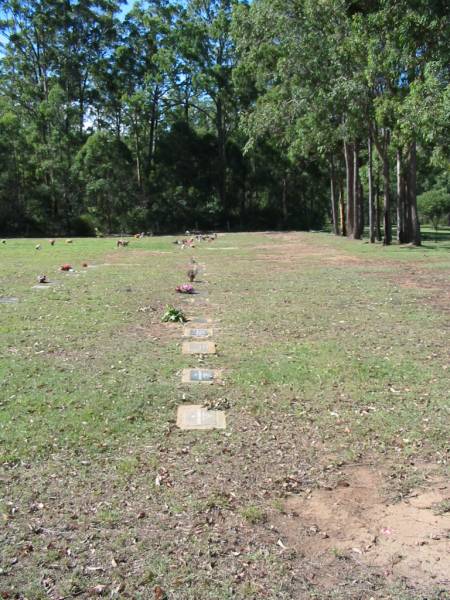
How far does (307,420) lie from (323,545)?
1407mm

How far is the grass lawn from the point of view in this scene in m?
2.30

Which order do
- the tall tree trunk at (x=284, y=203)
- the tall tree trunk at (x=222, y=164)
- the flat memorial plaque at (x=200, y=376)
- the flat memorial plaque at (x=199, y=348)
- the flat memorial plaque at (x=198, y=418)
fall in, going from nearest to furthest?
the flat memorial plaque at (x=198, y=418) < the flat memorial plaque at (x=200, y=376) < the flat memorial plaque at (x=199, y=348) < the tall tree trunk at (x=222, y=164) < the tall tree trunk at (x=284, y=203)

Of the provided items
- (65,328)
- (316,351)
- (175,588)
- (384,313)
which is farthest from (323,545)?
(384,313)

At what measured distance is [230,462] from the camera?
3258 mm

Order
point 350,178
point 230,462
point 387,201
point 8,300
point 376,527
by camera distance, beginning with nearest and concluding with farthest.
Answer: point 376,527 < point 230,462 < point 8,300 < point 387,201 < point 350,178

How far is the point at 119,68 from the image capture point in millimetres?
38500

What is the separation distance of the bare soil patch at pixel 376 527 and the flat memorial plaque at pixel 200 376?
181cm

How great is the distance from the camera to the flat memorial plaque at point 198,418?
3.75 m

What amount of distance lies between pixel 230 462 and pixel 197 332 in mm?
3237

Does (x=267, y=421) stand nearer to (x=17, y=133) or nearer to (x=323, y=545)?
(x=323, y=545)

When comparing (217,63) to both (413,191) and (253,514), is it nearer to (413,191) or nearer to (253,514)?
(413,191)

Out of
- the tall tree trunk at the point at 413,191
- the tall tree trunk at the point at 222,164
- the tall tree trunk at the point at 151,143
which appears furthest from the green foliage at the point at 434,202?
the tall tree trunk at the point at 413,191

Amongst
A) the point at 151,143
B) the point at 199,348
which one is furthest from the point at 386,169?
the point at 151,143

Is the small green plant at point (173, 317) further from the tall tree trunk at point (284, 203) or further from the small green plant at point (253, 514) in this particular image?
the tall tree trunk at point (284, 203)
